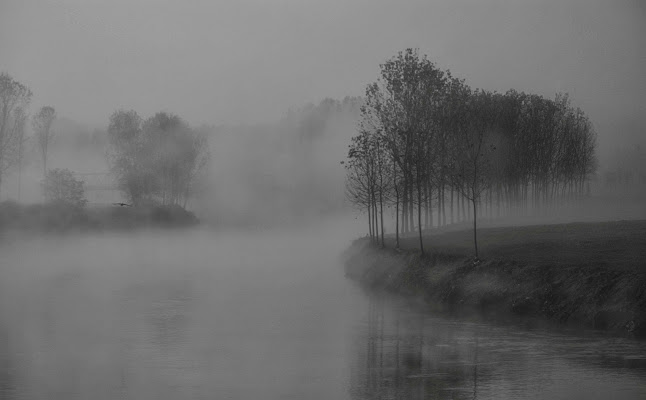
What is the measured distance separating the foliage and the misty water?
178ft

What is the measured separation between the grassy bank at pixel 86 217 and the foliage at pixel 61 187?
3.97ft

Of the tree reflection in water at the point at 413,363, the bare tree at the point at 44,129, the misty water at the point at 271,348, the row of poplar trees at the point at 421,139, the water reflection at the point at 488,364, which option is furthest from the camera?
the bare tree at the point at 44,129

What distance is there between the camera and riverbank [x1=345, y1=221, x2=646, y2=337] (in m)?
42.9

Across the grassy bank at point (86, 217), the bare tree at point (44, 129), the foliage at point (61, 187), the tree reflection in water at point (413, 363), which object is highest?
the bare tree at point (44, 129)

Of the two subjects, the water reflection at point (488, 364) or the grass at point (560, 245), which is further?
the grass at point (560, 245)

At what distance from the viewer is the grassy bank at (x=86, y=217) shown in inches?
4815

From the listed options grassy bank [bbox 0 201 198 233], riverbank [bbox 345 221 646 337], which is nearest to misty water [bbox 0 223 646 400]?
riverbank [bbox 345 221 646 337]

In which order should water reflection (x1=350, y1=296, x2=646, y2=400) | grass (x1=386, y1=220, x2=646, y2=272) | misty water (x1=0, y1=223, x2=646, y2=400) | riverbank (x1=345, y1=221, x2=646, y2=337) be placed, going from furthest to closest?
grass (x1=386, y1=220, x2=646, y2=272) < riverbank (x1=345, y1=221, x2=646, y2=337) < misty water (x1=0, y1=223, x2=646, y2=400) < water reflection (x1=350, y1=296, x2=646, y2=400)

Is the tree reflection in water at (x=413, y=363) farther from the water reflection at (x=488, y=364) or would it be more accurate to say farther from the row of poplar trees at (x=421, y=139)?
the row of poplar trees at (x=421, y=139)

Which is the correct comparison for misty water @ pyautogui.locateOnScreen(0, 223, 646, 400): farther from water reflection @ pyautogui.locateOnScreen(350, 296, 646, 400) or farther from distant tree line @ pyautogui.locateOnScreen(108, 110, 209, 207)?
distant tree line @ pyautogui.locateOnScreen(108, 110, 209, 207)

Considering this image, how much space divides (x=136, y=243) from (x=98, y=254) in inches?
753

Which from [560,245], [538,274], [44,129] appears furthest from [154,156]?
[538,274]

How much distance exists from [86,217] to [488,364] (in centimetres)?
10773

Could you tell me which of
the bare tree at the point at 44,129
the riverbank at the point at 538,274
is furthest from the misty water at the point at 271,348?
the bare tree at the point at 44,129
